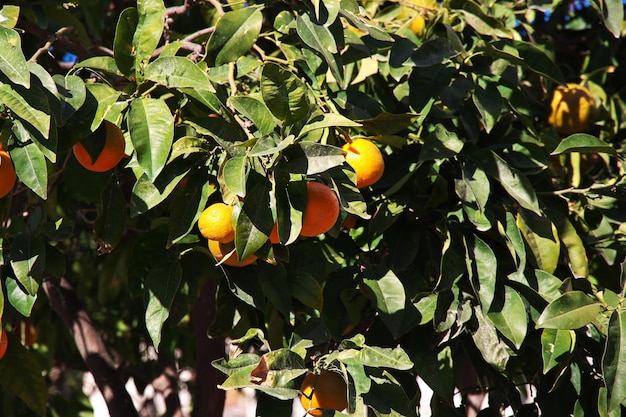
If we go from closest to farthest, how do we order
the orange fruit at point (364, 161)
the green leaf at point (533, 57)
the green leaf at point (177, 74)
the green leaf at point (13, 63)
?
1. the green leaf at point (13, 63)
2. the green leaf at point (177, 74)
3. the orange fruit at point (364, 161)
4. the green leaf at point (533, 57)

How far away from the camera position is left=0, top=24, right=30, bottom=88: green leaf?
0.91 m

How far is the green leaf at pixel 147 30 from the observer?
1112mm

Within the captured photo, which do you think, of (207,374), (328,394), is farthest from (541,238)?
(207,374)

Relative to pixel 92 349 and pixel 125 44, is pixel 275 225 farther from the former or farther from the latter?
pixel 92 349

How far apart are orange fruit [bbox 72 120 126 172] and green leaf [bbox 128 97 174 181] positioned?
0.24 feet

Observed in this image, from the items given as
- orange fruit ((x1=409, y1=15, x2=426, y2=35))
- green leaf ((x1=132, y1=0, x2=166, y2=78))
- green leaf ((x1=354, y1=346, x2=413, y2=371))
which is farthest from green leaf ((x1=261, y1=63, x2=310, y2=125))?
orange fruit ((x1=409, y1=15, x2=426, y2=35))

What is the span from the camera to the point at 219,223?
40.1 inches

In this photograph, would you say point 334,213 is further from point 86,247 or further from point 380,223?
point 86,247

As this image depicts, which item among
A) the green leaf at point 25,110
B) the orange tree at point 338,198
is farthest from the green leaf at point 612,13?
the green leaf at point 25,110

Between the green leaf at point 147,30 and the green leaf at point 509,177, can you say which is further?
the green leaf at point 509,177

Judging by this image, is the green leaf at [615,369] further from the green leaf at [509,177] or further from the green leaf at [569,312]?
the green leaf at [509,177]

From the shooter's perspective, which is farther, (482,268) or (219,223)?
(482,268)

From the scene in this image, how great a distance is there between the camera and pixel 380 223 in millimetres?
1267

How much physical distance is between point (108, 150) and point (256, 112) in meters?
0.23
